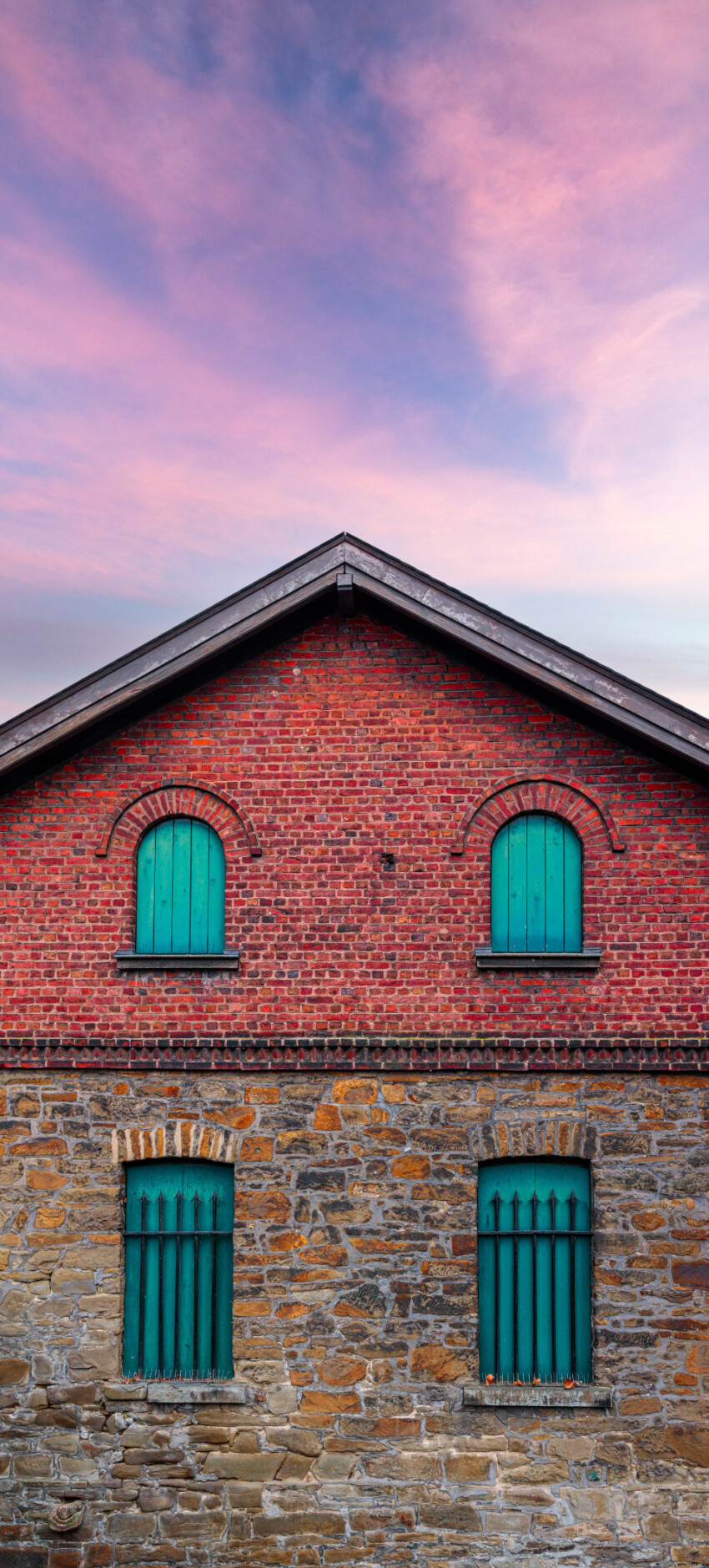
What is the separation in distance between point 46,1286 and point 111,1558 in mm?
2156

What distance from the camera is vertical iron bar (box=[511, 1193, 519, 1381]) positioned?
8445mm

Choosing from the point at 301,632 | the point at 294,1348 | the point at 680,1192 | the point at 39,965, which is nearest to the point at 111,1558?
the point at 294,1348

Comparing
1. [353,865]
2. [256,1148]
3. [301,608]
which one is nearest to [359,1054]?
[256,1148]

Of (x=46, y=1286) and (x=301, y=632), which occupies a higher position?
(x=301, y=632)

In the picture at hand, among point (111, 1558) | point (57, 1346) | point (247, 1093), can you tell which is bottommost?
point (111, 1558)

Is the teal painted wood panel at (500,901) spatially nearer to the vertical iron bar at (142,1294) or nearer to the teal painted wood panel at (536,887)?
the teal painted wood panel at (536,887)

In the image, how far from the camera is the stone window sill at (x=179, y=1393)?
8227 mm

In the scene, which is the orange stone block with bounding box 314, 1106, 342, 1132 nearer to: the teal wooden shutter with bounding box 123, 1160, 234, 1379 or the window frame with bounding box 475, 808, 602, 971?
the teal wooden shutter with bounding box 123, 1160, 234, 1379

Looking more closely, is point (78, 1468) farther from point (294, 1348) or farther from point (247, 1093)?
point (247, 1093)

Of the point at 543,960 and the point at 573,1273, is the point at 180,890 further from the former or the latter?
the point at 573,1273

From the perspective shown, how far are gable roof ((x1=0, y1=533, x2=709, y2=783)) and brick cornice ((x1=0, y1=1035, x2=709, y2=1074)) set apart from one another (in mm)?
2393

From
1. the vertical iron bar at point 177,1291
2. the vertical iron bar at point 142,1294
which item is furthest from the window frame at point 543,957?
the vertical iron bar at point 142,1294

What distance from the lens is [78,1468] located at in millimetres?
8312

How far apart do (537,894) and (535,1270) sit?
314 centimetres
